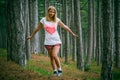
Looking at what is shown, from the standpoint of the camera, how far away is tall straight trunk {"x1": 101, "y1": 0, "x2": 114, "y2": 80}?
31.3 feet

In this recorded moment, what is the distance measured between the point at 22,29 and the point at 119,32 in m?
12.7

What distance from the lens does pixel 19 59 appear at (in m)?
10.4

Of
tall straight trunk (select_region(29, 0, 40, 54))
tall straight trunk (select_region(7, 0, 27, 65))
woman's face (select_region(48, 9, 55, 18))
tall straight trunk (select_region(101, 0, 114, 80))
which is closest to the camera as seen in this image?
woman's face (select_region(48, 9, 55, 18))

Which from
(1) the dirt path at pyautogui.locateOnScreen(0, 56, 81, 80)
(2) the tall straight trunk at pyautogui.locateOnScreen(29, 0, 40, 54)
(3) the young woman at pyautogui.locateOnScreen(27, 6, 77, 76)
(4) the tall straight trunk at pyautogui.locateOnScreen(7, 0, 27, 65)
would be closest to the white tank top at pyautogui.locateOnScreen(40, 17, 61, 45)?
(3) the young woman at pyautogui.locateOnScreen(27, 6, 77, 76)

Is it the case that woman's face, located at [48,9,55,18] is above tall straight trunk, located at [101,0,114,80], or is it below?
above

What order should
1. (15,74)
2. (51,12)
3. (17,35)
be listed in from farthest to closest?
(17,35) → (51,12) → (15,74)

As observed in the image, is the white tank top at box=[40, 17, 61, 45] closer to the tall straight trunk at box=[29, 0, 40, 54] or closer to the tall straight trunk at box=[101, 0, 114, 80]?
the tall straight trunk at box=[101, 0, 114, 80]

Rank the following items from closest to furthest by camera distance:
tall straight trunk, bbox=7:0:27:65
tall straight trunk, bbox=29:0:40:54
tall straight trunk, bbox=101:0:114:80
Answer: tall straight trunk, bbox=101:0:114:80 → tall straight trunk, bbox=7:0:27:65 → tall straight trunk, bbox=29:0:40:54

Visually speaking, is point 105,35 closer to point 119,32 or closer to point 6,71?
point 6,71

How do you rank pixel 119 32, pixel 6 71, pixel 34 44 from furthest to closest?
pixel 34 44 → pixel 119 32 → pixel 6 71

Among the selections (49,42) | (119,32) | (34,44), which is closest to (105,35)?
(49,42)

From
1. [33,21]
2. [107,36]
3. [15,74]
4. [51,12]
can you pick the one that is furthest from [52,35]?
[33,21]

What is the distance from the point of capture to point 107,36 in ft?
31.6

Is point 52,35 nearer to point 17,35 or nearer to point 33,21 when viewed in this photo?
point 17,35
